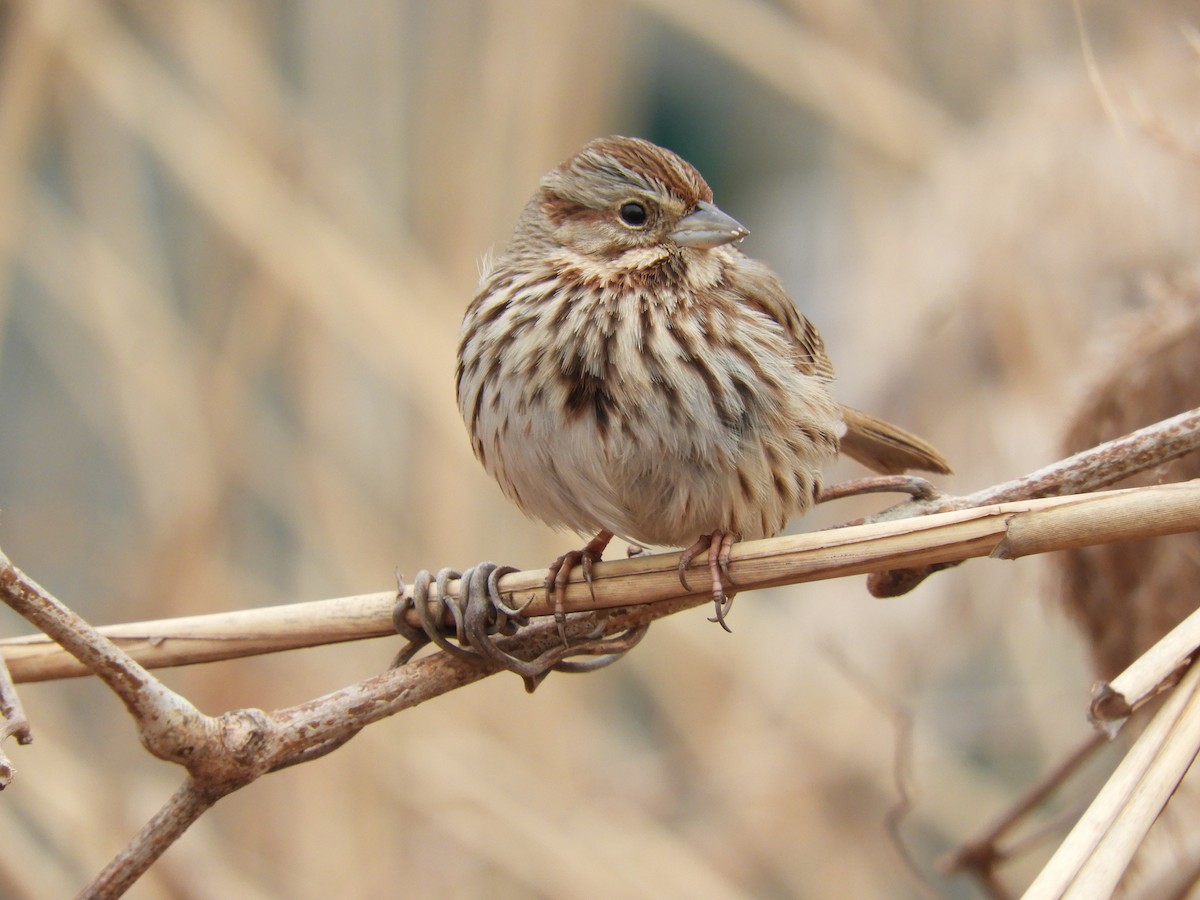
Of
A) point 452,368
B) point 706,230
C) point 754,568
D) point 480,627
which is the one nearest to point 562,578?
point 480,627

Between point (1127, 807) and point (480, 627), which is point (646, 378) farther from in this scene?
point (1127, 807)

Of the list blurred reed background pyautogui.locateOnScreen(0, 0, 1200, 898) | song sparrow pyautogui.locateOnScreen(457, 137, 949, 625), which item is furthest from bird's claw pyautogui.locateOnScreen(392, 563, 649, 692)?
blurred reed background pyautogui.locateOnScreen(0, 0, 1200, 898)

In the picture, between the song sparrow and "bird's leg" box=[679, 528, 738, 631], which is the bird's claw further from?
the song sparrow

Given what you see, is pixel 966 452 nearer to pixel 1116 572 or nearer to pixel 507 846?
pixel 1116 572

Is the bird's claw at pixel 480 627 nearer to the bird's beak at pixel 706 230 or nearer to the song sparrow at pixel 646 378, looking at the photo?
the song sparrow at pixel 646 378

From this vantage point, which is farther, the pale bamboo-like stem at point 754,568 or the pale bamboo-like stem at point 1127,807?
the pale bamboo-like stem at point 754,568

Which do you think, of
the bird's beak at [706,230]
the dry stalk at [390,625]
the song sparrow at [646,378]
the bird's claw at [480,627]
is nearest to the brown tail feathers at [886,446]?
the song sparrow at [646,378]

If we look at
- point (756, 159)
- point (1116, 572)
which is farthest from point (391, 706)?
point (756, 159)
